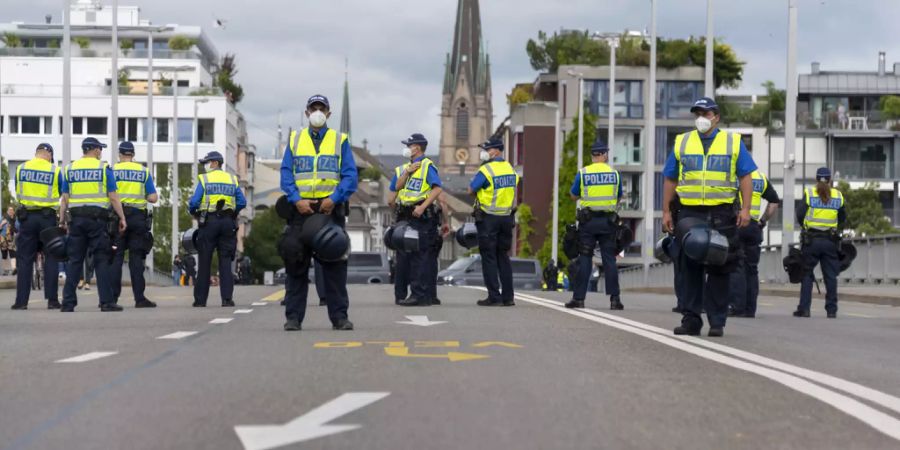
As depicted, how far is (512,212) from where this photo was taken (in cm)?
1997

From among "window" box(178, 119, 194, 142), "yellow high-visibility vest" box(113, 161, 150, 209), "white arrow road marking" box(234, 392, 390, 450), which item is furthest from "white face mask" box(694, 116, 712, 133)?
"window" box(178, 119, 194, 142)

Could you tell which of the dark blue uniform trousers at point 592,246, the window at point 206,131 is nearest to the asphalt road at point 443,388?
the dark blue uniform trousers at point 592,246

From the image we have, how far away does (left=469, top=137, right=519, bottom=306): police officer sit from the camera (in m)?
19.6

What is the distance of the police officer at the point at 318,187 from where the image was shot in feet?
44.2

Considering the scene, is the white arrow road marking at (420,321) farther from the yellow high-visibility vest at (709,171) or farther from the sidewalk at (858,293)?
→ the sidewalk at (858,293)

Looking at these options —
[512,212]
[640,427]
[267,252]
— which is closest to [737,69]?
[267,252]

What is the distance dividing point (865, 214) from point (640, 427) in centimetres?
8739

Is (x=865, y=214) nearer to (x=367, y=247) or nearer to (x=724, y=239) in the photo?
(x=724, y=239)

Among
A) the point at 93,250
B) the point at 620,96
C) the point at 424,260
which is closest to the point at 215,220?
the point at 93,250

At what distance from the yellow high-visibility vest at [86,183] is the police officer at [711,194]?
756 centimetres

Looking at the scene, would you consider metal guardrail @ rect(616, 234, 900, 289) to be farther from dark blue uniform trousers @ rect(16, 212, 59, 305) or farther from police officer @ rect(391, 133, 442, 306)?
dark blue uniform trousers @ rect(16, 212, 59, 305)

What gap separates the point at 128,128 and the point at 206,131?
16.8ft

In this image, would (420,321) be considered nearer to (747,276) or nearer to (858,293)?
(747,276)

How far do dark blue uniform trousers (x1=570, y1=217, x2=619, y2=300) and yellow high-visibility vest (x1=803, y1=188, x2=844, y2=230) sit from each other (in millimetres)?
2716
